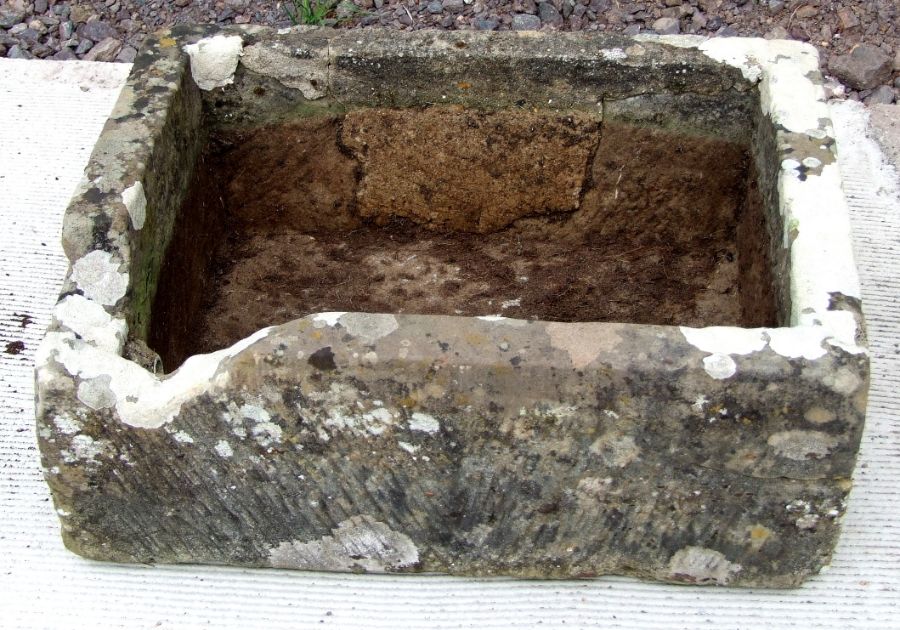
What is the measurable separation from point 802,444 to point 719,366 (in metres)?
0.24

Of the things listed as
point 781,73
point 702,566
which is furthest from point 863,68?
point 702,566

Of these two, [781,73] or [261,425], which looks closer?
[261,425]

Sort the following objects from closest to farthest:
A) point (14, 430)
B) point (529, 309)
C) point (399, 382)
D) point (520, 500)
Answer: point (399, 382) < point (520, 500) < point (14, 430) < point (529, 309)

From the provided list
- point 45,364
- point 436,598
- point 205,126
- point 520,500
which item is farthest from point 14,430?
point 520,500

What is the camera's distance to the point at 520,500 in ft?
7.11

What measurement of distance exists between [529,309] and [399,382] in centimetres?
96

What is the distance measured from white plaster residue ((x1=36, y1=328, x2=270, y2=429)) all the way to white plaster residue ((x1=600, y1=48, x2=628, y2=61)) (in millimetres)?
1175

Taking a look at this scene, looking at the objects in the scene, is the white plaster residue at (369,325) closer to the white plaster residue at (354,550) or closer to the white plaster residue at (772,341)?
the white plaster residue at (354,550)

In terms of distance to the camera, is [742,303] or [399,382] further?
[742,303]

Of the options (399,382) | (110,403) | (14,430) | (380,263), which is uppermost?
(399,382)

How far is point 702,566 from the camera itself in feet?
7.43

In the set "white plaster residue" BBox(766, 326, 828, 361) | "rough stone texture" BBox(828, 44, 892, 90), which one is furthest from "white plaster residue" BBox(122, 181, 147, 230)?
"rough stone texture" BBox(828, 44, 892, 90)

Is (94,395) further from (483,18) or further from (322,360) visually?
(483,18)

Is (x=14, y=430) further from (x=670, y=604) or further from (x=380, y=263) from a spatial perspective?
(x=670, y=604)
